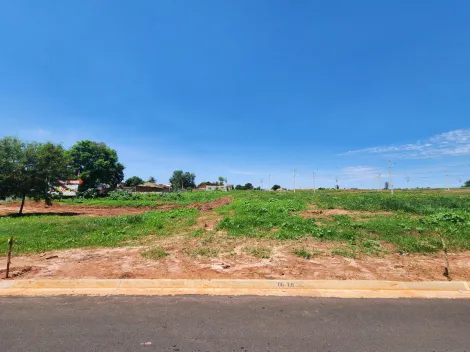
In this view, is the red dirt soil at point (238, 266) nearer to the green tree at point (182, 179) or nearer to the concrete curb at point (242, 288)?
the concrete curb at point (242, 288)

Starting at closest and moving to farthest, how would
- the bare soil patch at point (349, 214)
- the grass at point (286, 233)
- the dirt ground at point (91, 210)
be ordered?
the grass at point (286, 233)
the bare soil patch at point (349, 214)
the dirt ground at point (91, 210)

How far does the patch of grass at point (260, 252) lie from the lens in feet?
26.0

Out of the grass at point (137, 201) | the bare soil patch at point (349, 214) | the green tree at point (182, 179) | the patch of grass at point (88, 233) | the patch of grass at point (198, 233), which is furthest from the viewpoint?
the green tree at point (182, 179)

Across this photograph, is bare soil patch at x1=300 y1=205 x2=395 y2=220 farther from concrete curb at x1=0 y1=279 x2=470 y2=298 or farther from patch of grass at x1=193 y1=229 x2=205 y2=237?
concrete curb at x1=0 y1=279 x2=470 y2=298

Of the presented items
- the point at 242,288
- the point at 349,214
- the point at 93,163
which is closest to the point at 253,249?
the point at 242,288

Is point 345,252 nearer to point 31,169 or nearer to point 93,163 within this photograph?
point 31,169

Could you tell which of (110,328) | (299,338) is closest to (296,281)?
(299,338)

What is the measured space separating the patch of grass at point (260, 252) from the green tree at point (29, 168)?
20.9 metres

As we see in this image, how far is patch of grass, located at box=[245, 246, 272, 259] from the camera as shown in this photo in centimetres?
794

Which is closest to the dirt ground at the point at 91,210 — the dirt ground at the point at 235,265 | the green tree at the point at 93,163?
the dirt ground at the point at 235,265

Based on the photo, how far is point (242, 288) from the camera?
5.75m

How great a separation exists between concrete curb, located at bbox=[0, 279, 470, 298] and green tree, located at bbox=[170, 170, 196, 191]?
10402 cm

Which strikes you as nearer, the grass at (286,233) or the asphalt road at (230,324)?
the asphalt road at (230,324)

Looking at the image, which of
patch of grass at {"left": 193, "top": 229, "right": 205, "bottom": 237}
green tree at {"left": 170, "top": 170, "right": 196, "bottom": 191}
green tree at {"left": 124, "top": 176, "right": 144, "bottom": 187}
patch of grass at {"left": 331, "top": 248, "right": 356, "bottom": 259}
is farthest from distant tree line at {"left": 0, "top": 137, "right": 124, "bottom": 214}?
green tree at {"left": 170, "top": 170, "right": 196, "bottom": 191}
